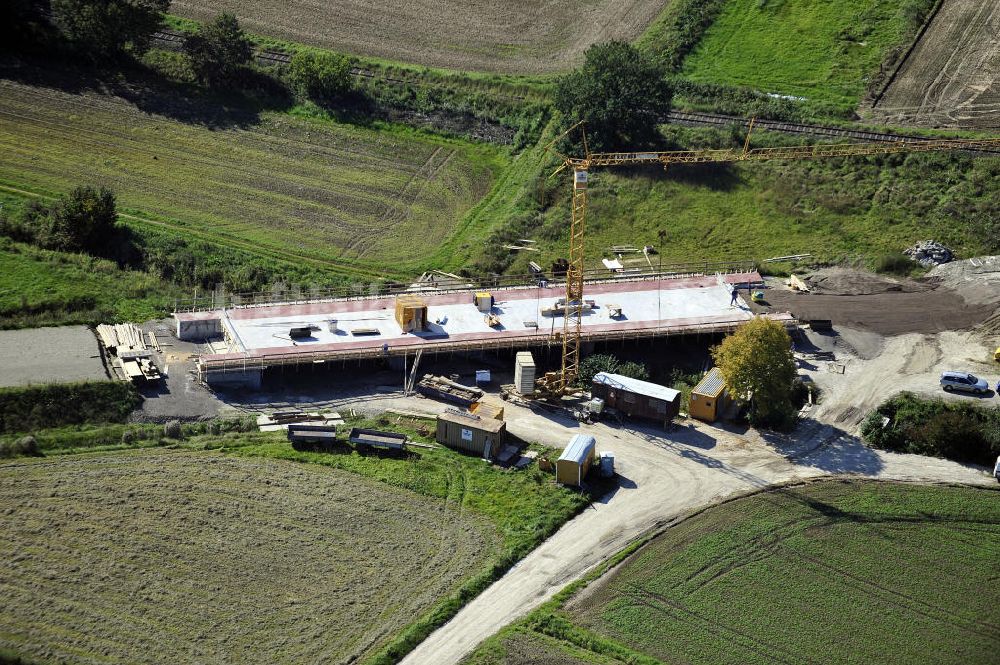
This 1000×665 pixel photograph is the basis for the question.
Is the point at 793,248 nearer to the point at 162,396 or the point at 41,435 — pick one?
the point at 162,396

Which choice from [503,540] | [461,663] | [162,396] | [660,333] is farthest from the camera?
[660,333]

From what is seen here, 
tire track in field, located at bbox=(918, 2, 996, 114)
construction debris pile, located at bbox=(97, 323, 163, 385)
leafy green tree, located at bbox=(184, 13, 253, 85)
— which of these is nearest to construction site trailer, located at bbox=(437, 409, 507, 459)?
construction debris pile, located at bbox=(97, 323, 163, 385)

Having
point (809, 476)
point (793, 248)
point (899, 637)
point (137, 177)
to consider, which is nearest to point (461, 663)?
point (899, 637)

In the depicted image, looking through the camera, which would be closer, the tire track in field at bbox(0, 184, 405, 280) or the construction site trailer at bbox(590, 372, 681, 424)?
the construction site trailer at bbox(590, 372, 681, 424)

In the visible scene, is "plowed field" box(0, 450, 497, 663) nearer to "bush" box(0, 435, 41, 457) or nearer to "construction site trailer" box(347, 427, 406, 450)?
"bush" box(0, 435, 41, 457)

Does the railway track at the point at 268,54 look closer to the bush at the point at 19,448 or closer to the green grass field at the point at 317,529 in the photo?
the green grass field at the point at 317,529

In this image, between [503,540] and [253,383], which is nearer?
[503,540]

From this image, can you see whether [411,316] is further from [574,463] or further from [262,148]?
[262,148]
